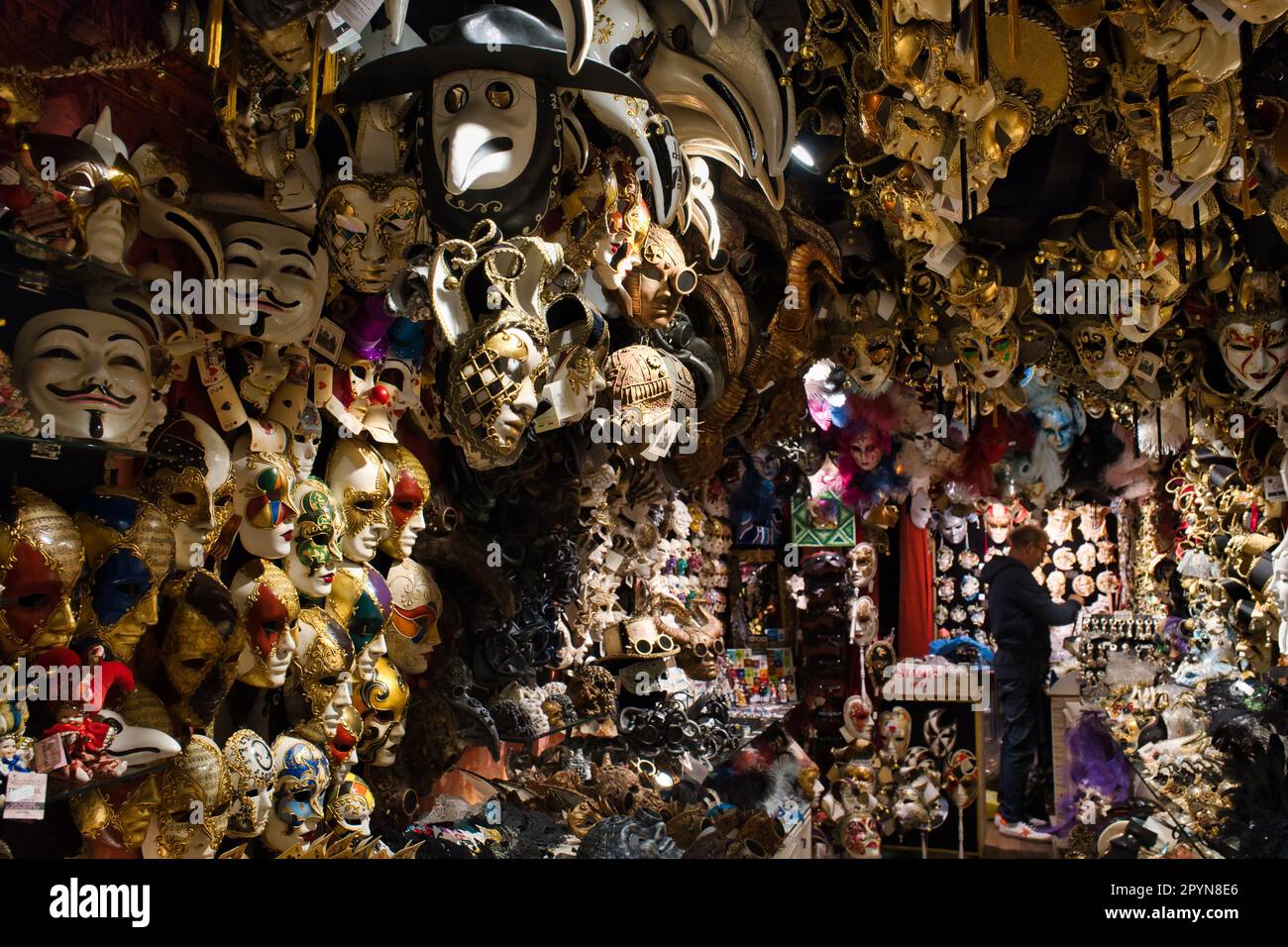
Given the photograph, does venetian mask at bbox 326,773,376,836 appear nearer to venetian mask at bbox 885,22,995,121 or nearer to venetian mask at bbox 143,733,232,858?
venetian mask at bbox 143,733,232,858

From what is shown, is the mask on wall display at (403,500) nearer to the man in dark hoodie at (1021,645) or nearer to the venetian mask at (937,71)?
the venetian mask at (937,71)

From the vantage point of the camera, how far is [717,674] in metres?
4.96

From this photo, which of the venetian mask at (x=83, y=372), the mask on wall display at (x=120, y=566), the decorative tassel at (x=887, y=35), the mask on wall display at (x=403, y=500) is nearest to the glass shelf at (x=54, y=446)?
the venetian mask at (x=83, y=372)

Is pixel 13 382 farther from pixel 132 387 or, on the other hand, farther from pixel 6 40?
pixel 6 40

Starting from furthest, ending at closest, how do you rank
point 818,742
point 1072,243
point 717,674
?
point 818,742 → point 717,674 → point 1072,243

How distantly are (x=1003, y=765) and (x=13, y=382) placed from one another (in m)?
4.60

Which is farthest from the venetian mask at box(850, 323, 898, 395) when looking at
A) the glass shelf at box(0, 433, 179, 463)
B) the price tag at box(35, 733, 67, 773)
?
the price tag at box(35, 733, 67, 773)

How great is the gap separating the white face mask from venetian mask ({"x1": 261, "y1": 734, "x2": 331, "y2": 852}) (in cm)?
119

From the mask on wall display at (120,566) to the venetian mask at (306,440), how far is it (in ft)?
1.63

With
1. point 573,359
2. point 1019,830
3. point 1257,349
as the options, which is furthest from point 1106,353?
point 573,359

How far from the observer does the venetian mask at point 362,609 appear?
2.48m

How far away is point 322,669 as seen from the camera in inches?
91.3

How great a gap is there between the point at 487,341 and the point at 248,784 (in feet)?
3.20
